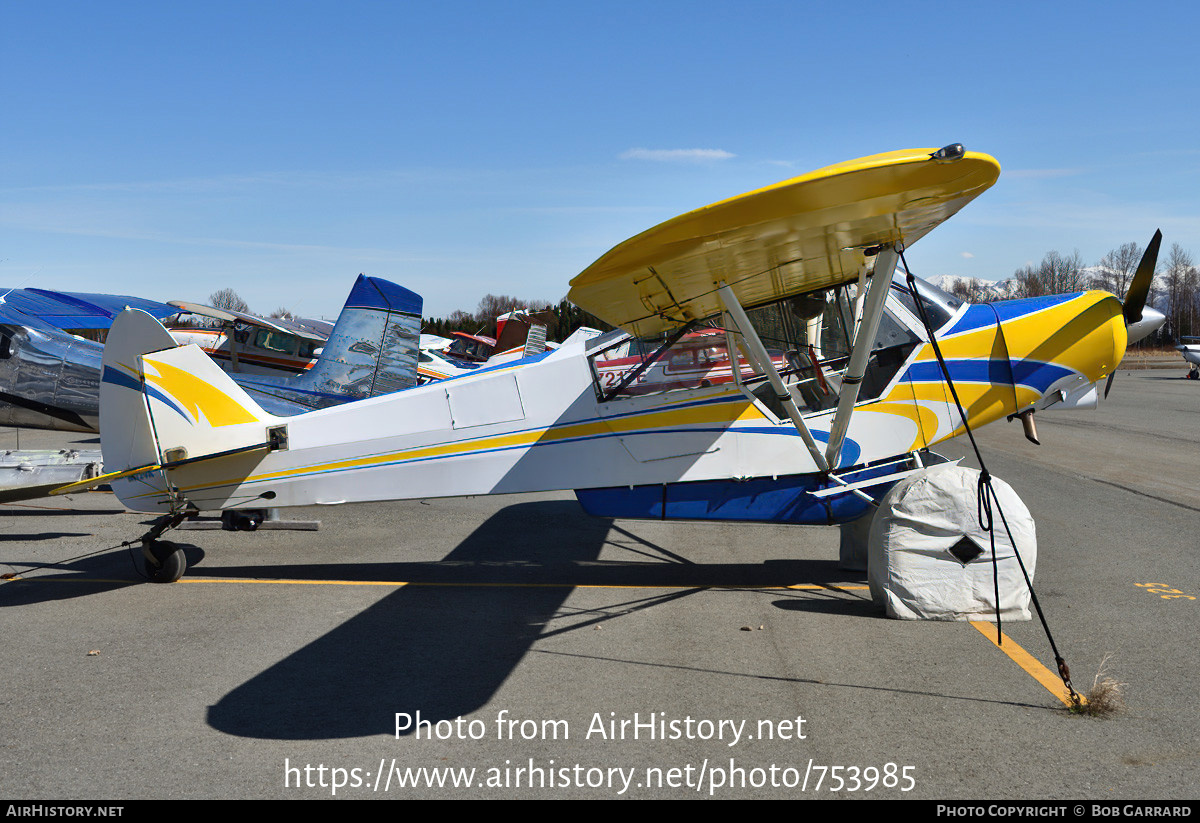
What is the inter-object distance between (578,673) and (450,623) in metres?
1.40

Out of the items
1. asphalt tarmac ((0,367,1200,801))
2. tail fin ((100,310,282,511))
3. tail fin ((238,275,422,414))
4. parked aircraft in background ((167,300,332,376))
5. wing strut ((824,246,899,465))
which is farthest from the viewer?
parked aircraft in background ((167,300,332,376))

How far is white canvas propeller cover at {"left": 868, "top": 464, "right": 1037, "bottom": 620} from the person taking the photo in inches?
224

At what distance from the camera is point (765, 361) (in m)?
5.74

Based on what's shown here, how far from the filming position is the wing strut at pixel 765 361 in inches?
217

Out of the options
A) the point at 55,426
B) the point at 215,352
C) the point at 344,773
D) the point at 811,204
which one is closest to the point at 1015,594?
the point at 811,204

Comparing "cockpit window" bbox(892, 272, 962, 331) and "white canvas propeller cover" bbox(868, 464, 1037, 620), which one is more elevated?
"cockpit window" bbox(892, 272, 962, 331)

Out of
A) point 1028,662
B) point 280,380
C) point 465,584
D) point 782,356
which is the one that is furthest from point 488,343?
point 1028,662

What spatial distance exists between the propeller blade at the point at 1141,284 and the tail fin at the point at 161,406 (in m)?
6.58

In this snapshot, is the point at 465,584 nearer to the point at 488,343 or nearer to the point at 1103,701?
the point at 1103,701

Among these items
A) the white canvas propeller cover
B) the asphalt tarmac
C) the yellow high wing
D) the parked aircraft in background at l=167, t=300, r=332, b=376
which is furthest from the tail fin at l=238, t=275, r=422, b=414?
the parked aircraft in background at l=167, t=300, r=332, b=376

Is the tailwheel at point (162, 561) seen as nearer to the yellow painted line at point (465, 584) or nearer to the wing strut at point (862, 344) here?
the yellow painted line at point (465, 584)

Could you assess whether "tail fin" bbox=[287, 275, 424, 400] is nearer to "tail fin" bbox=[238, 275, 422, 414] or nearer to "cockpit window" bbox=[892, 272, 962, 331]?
"tail fin" bbox=[238, 275, 422, 414]

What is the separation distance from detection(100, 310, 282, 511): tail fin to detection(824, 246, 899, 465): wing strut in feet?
14.3

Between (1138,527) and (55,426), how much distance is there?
43.3ft
